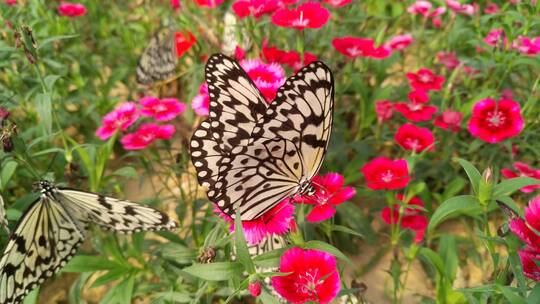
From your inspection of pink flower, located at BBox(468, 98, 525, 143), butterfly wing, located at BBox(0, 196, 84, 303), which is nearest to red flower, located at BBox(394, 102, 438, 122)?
pink flower, located at BBox(468, 98, 525, 143)

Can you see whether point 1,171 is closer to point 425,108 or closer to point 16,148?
point 16,148

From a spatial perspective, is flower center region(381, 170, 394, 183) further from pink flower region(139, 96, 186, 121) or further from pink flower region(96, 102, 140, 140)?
pink flower region(96, 102, 140, 140)

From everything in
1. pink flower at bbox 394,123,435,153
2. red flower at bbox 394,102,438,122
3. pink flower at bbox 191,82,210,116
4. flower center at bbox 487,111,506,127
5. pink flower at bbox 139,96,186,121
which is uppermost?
pink flower at bbox 139,96,186,121

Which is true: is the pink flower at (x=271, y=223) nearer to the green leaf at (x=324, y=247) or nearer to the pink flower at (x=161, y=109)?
the green leaf at (x=324, y=247)

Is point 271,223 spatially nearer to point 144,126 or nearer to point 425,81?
point 144,126

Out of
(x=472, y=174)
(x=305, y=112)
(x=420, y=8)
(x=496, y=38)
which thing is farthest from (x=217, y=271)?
(x=420, y=8)

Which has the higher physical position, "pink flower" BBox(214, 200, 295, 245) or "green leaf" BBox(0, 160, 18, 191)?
"green leaf" BBox(0, 160, 18, 191)
